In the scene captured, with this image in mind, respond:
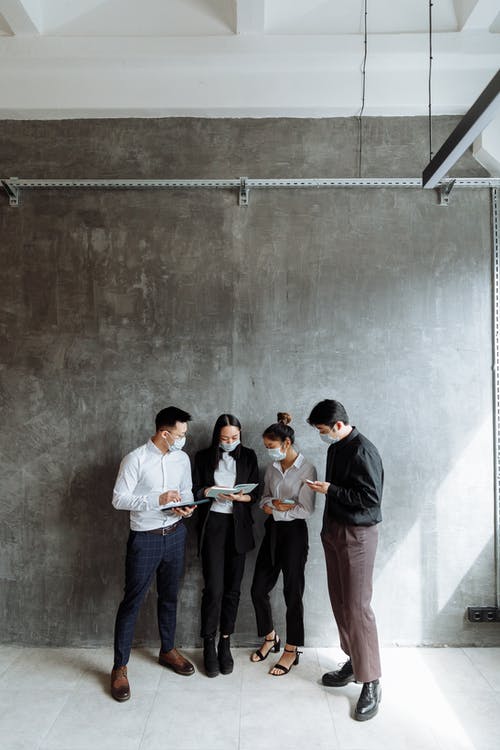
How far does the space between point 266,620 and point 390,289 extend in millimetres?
2761

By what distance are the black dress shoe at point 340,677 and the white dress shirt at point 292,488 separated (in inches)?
42.0

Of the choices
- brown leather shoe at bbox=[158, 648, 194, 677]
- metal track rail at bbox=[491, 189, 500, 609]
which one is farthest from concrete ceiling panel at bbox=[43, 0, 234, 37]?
brown leather shoe at bbox=[158, 648, 194, 677]

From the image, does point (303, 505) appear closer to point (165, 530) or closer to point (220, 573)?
point (220, 573)

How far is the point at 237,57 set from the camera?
4281mm

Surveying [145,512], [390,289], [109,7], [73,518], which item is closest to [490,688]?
[145,512]

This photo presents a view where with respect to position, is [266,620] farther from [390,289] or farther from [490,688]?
[390,289]

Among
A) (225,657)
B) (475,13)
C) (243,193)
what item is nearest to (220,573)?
(225,657)

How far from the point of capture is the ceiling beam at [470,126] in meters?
2.39

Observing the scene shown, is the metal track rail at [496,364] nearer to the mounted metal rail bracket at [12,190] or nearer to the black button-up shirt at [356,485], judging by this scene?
the black button-up shirt at [356,485]

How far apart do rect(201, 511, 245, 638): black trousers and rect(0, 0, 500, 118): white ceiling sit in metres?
3.29

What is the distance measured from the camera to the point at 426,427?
4.43m

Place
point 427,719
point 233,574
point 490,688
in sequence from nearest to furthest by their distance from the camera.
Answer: point 427,719 < point 490,688 < point 233,574

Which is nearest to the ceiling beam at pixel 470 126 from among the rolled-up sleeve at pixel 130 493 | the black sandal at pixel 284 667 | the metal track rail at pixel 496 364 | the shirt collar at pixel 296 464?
the metal track rail at pixel 496 364

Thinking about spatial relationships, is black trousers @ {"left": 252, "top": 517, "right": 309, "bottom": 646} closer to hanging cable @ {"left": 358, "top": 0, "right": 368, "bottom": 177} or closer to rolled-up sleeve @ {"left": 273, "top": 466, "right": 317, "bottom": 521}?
rolled-up sleeve @ {"left": 273, "top": 466, "right": 317, "bottom": 521}
